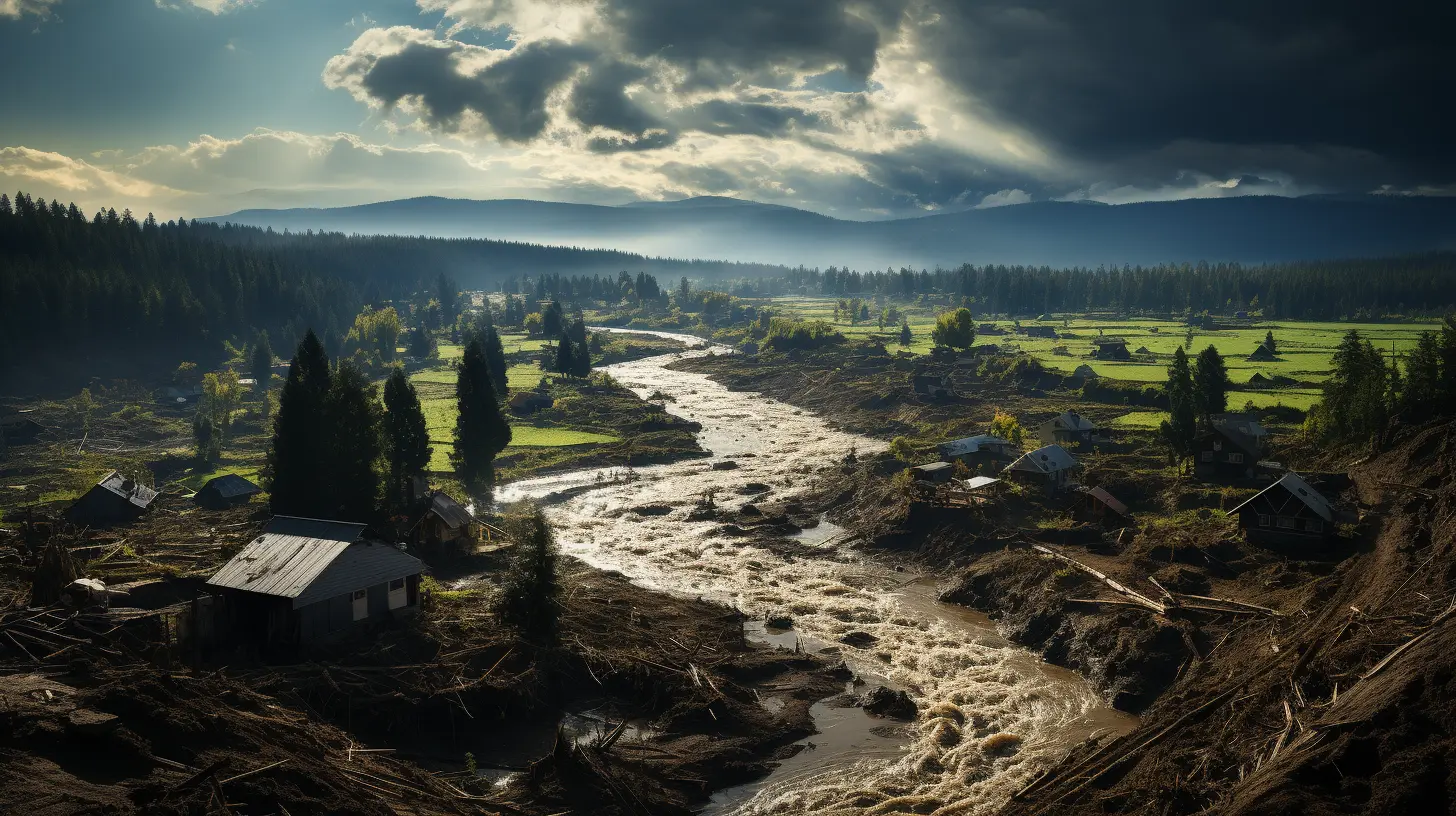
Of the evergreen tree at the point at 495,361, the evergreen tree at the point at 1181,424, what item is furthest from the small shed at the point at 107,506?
the evergreen tree at the point at 1181,424

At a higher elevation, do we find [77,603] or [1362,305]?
[1362,305]

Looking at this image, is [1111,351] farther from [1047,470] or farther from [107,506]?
[107,506]

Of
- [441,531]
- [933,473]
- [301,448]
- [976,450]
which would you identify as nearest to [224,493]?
[301,448]

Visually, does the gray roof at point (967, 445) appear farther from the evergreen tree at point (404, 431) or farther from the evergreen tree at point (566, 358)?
the evergreen tree at point (566, 358)

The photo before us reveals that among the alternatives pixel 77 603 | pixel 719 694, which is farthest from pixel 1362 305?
pixel 77 603

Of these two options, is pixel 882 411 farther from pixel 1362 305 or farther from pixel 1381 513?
pixel 1362 305

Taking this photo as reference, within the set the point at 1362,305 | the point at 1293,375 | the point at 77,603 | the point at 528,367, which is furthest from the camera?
the point at 1362,305

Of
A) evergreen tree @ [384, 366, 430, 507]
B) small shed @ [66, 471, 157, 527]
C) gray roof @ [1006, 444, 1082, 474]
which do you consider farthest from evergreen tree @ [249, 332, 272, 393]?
gray roof @ [1006, 444, 1082, 474]
